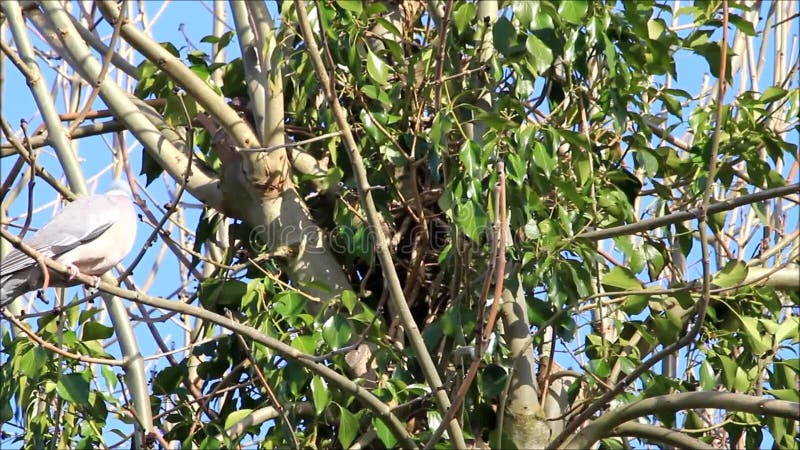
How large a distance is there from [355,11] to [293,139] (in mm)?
653

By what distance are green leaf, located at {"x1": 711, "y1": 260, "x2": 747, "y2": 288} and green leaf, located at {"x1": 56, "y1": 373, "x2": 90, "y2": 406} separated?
5.93 ft

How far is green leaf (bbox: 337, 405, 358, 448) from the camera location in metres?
2.68

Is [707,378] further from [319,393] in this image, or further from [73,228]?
[73,228]

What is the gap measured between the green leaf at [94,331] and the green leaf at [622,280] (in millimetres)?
1470

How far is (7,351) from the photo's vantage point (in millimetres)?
2850

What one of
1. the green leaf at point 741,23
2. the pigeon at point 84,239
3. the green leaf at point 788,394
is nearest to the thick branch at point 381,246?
the green leaf at point 788,394

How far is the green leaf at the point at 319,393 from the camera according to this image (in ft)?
8.58

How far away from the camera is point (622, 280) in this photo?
2.84 meters

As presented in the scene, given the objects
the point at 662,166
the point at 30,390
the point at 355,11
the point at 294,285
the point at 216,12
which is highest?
the point at 216,12

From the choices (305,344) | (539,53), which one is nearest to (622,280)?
(539,53)

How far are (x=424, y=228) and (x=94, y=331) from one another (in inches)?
42.1

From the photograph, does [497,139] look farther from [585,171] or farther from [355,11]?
[355,11]

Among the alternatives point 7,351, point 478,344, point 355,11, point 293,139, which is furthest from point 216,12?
point 478,344

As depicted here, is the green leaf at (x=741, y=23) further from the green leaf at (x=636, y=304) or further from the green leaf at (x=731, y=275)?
the green leaf at (x=636, y=304)
